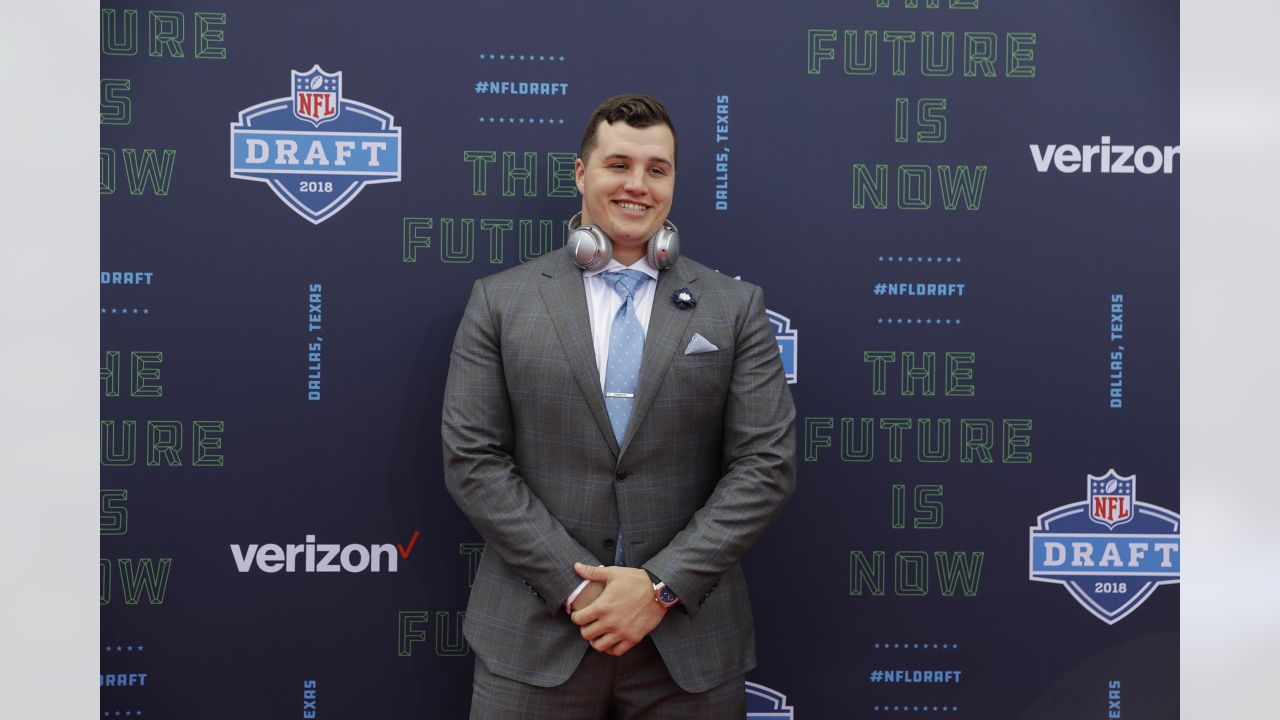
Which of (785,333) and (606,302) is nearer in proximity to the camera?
(606,302)

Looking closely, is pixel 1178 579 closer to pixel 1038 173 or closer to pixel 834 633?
pixel 834 633

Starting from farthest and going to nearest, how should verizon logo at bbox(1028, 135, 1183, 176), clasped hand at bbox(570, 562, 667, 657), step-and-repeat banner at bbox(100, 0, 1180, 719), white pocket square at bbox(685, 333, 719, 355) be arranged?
verizon logo at bbox(1028, 135, 1183, 176) → step-and-repeat banner at bbox(100, 0, 1180, 719) → white pocket square at bbox(685, 333, 719, 355) → clasped hand at bbox(570, 562, 667, 657)

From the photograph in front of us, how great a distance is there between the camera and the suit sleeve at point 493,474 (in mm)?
2070

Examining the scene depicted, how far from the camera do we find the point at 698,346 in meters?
2.16

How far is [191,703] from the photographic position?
2643mm

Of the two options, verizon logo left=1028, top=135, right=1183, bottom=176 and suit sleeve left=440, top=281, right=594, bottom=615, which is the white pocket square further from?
verizon logo left=1028, top=135, right=1183, bottom=176

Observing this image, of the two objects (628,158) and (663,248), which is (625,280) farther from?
(628,158)

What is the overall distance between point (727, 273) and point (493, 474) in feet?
2.98

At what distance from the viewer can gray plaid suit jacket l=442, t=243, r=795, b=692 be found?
6.89 feet

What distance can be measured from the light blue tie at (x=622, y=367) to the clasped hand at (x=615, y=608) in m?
0.09

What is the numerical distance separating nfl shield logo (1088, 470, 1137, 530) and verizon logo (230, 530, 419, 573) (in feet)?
6.17

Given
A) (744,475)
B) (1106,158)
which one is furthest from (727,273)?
(1106,158)

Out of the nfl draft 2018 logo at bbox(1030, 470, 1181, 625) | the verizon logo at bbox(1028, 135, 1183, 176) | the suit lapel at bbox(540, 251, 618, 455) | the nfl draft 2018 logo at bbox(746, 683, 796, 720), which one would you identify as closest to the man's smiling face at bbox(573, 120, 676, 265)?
the suit lapel at bbox(540, 251, 618, 455)

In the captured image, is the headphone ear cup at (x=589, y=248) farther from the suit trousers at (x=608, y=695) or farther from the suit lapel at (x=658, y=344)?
the suit trousers at (x=608, y=695)
